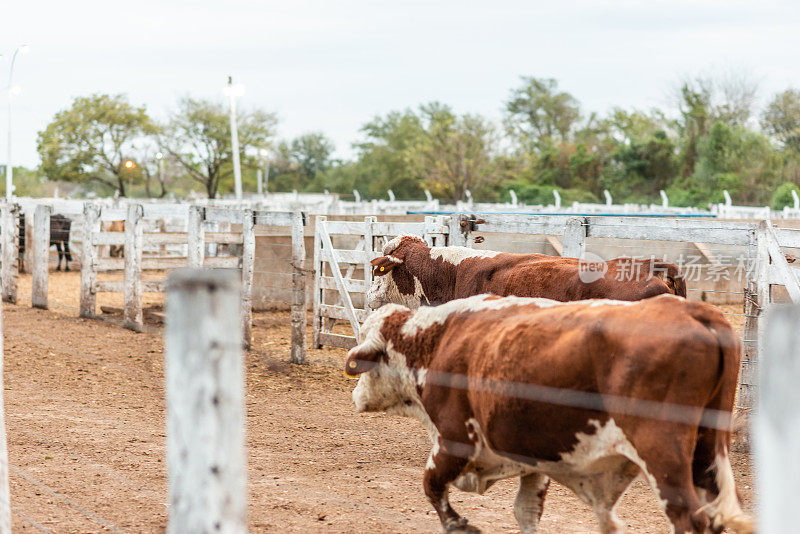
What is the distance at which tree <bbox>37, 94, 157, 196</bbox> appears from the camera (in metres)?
46.5

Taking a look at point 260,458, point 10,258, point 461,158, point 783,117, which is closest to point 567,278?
point 260,458

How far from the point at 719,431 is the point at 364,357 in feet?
5.55

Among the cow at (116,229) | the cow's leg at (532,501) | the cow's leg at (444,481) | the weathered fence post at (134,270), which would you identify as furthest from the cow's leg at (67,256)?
the cow's leg at (532,501)

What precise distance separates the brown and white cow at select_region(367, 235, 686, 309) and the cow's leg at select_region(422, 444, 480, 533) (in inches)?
90.7

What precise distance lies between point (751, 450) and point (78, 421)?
17.3ft

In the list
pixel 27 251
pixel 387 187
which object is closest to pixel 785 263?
pixel 27 251

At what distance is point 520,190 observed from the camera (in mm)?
48031

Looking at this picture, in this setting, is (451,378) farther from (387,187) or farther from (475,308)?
(387,187)

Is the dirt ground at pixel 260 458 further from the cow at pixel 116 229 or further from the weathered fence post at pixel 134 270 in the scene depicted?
the cow at pixel 116 229

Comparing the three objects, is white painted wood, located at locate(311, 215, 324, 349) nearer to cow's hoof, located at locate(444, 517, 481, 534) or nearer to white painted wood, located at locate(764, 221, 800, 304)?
white painted wood, located at locate(764, 221, 800, 304)

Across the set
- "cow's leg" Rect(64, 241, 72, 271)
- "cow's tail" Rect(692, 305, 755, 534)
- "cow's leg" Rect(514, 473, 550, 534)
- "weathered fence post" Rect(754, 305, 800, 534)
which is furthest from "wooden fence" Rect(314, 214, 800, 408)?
"cow's leg" Rect(64, 241, 72, 271)

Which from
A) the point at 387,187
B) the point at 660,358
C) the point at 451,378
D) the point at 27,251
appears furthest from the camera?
the point at 387,187

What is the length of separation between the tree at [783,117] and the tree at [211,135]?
101 ft

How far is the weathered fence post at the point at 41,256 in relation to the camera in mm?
13758
